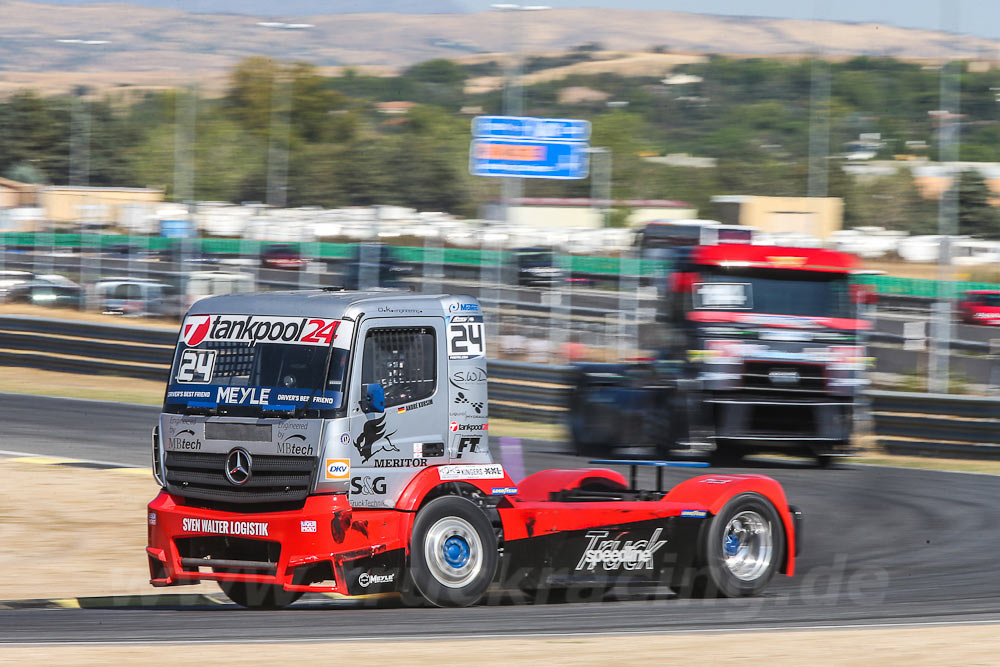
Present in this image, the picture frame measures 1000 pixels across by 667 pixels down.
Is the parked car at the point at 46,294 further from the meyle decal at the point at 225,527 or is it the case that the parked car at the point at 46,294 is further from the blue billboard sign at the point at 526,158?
the meyle decal at the point at 225,527

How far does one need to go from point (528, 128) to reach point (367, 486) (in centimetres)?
2511

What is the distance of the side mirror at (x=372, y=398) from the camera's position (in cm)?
884

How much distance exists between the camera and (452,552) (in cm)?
915

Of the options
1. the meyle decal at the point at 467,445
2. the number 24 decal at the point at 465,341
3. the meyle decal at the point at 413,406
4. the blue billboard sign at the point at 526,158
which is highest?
the blue billboard sign at the point at 526,158

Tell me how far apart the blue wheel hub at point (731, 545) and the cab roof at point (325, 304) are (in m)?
2.80

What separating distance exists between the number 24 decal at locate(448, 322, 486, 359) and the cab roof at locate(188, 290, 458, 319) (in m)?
0.17

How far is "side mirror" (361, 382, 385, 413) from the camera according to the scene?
884 centimetres

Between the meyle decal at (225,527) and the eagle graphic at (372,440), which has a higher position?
the eagle graphic at (372,440)

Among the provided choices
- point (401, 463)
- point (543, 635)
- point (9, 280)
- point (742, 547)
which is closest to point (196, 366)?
point (401, 463)

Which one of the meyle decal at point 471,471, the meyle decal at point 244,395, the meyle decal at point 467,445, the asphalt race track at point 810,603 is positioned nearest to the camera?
the asphalt race track at point 810,603

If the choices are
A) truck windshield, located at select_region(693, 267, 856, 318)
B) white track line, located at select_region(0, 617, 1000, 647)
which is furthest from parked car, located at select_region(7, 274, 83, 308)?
white track line, located at select_region(0, 617, 1000, 647)

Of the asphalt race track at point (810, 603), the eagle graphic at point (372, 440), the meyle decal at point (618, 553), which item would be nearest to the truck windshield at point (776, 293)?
the asphalt race track at point (810, 603)

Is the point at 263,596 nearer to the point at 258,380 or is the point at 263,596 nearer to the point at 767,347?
the point at 258,380

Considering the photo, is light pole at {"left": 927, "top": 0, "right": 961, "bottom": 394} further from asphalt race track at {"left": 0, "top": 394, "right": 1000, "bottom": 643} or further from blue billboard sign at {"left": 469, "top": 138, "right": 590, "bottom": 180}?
blue billboard sign at {"left": 469, "top": 138, "right": 590, "bottom": 180}
